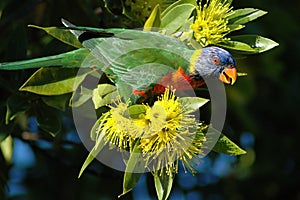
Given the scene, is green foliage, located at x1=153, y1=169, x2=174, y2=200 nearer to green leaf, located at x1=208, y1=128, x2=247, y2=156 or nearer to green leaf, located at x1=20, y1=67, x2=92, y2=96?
green leaf, located at x1=208, y1=128, x2=247, y2=156

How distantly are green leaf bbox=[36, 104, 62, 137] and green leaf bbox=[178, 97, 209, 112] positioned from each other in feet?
1.65

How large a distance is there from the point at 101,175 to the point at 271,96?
1244 millimetres

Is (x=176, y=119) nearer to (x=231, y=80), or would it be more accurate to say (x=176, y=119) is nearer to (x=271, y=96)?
(x=231, y=80)

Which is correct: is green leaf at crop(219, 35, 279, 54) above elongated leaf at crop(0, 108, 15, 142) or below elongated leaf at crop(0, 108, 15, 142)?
above

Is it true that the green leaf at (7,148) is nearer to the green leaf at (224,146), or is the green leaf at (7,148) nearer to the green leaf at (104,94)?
the green leaf at (104,94)

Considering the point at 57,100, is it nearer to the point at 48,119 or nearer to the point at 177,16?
the point at 48,119

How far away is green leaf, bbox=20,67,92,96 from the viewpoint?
5.43 ft

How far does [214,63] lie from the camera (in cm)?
162

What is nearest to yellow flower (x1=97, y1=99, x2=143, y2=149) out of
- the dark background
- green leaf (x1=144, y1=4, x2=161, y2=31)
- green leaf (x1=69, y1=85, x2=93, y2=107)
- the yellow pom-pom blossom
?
the yellow pom-pom blossom

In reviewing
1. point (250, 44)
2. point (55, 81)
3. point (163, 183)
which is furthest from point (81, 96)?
point (250, 44)

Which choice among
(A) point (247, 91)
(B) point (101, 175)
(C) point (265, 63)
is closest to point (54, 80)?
(B) point (101, 175)

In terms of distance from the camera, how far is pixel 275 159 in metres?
3.07

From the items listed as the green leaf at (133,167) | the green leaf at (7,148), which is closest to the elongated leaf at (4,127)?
the green leaf at (7,148)

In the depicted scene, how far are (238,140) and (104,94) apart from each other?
808mm
